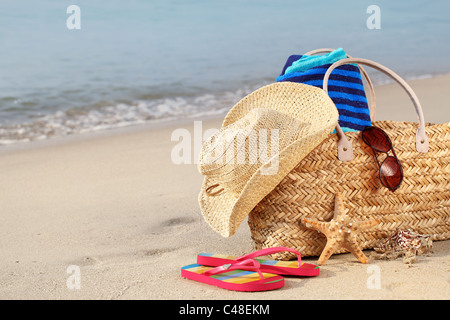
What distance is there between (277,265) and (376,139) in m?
0.79

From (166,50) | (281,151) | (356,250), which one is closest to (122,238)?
(281,151)

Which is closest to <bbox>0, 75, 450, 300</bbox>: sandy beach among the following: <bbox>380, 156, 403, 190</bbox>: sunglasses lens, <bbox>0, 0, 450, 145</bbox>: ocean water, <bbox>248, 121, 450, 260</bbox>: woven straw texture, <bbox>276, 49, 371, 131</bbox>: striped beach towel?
<bbox>248, 121, 450, 260</bbox>: woven straw texture

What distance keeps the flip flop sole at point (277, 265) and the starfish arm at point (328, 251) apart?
0.40 ft

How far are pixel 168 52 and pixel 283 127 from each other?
9976 millimetres

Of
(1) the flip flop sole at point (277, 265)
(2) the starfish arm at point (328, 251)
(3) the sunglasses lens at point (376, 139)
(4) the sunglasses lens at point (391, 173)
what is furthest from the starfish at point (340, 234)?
(3) the sunglasses lens at point (376, 139)

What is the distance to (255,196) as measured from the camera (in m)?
2.58

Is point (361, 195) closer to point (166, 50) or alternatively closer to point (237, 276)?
point (237, 276)

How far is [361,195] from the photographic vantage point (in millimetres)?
2730

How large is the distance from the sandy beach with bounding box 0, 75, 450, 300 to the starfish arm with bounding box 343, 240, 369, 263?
1.5 inches

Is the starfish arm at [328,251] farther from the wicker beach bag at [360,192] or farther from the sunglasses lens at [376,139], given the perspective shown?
the sunglasses lens at [376,139]

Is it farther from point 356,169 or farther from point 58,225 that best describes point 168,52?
point 356,169

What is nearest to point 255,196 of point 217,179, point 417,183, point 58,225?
point 217,179

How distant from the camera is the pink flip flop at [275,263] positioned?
241 cm
